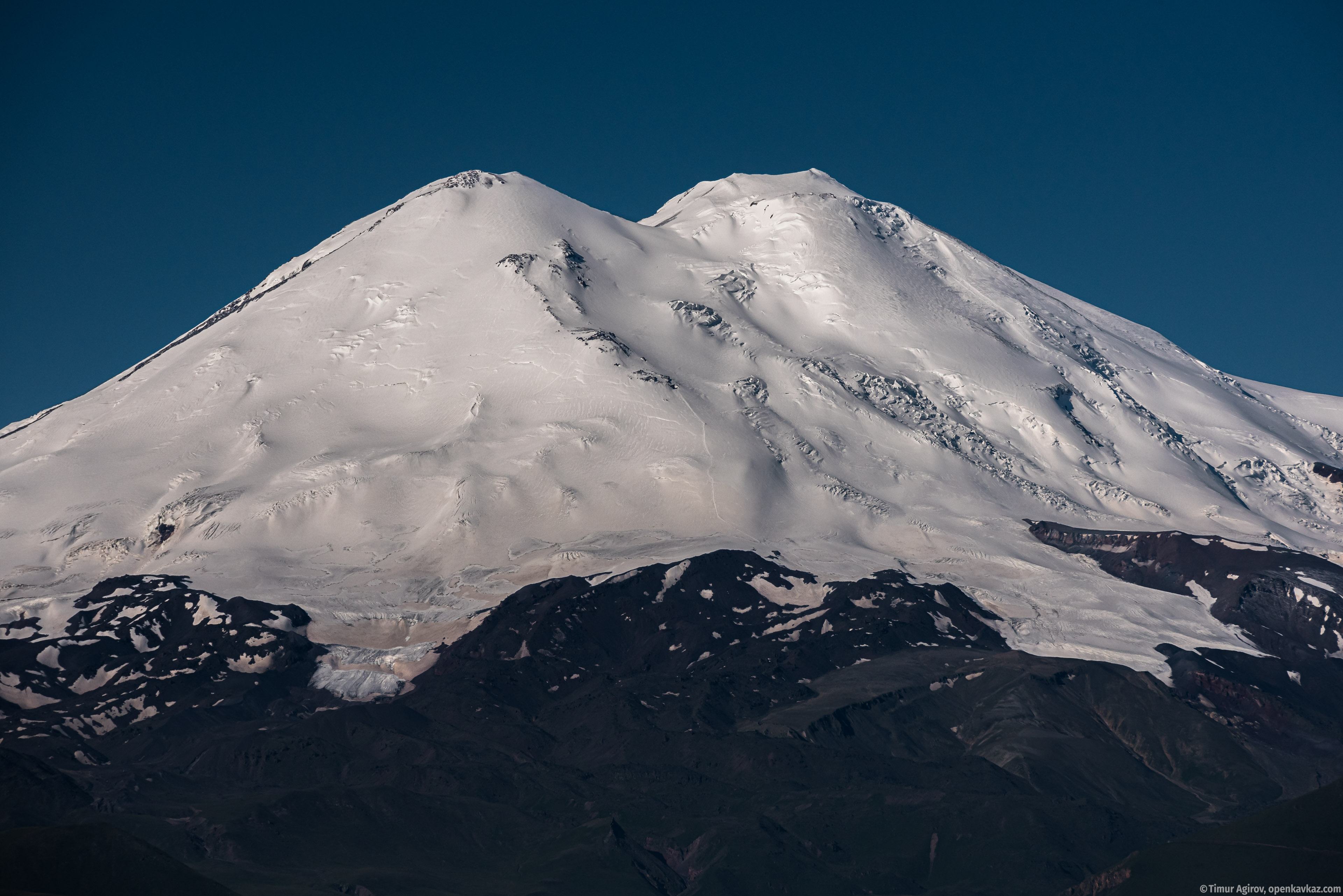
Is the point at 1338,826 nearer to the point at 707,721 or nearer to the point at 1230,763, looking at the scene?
the point at 1230,763

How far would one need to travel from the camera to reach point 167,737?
18112cm

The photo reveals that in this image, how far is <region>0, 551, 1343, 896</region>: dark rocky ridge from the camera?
149 meters

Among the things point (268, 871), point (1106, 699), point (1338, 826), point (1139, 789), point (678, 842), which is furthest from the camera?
point (1106, 699)

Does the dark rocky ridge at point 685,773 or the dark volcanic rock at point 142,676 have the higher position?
the dark volcanic rock at point 142,676

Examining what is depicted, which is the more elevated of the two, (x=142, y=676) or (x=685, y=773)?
(x=142, y=676)

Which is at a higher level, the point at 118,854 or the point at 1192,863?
the point at 118,854

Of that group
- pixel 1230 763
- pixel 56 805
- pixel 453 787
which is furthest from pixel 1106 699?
pixel 56 805

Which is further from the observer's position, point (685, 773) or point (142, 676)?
point (142, 676)

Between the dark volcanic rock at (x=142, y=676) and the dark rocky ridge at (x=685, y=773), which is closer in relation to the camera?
the dark rocky ridge at (x=685, y=773)

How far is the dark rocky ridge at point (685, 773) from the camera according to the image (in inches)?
5881

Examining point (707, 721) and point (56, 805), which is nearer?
point (56, 805)

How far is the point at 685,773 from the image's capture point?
169m

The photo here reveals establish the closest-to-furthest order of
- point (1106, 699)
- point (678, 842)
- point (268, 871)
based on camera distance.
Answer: point (268, 871) → point (678, 842) → point (1106, 699)

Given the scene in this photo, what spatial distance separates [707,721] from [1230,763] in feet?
174
